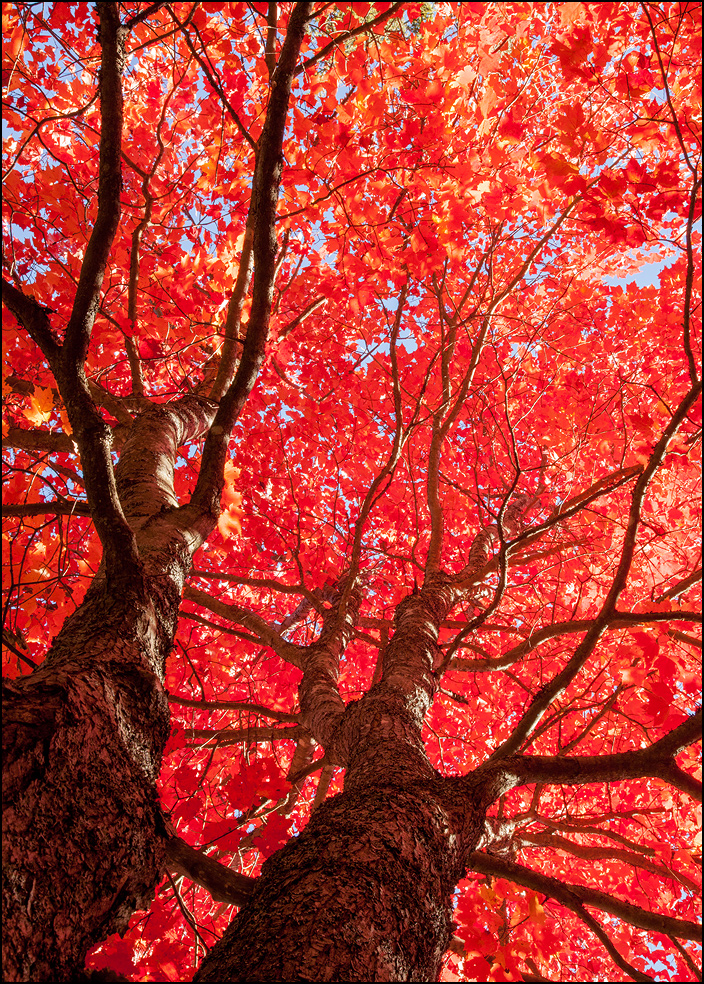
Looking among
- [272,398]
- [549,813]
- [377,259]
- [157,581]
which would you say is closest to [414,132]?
[377,259]

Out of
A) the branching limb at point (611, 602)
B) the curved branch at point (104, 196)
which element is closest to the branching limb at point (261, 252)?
the curved branch at point (104, 196)

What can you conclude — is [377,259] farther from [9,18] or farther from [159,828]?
[159,828]

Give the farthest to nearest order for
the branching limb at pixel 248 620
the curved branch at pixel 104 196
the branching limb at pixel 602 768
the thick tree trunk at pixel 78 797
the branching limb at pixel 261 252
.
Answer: the branching limb at pixel 248 620 → the branching limb at pixel 261 252 → the curved branch at pixel 104 196 → the branching limb at pixel 602 768 → the thick tree trunk at pixel 78 797

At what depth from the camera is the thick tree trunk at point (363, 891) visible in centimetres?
104

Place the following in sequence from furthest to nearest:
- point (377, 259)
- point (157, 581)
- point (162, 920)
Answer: point (377, 259) → point (162, 920) → point (157, 581)

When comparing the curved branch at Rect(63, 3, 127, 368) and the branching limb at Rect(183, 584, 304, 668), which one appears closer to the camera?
the curved branch at Rect(63, 3, 127, 368)

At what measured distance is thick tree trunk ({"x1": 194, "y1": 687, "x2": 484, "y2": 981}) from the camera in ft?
3.42

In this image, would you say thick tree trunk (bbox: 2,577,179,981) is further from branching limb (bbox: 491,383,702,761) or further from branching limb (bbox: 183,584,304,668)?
branching limb (bbox: 183,584,304,668)

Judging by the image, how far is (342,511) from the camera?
5.64m

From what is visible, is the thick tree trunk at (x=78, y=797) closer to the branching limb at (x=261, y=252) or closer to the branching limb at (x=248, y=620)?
the branching limb at (x=261, y=252)

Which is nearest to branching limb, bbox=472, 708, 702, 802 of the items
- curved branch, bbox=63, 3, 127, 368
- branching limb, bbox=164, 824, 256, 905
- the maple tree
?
the maple tree

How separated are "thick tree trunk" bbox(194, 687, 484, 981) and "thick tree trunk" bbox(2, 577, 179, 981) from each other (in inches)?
11.4

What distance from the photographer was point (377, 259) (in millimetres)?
4152

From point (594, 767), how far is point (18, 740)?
5.26 ft
